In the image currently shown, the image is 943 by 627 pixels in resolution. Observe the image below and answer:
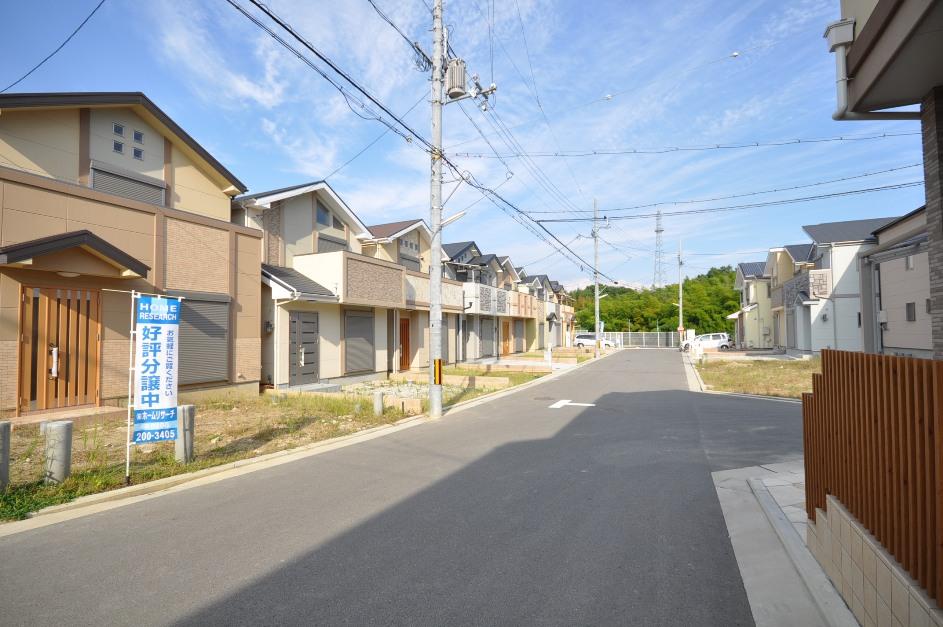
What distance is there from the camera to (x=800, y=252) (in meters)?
33.4

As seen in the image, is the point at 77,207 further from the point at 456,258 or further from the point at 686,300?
the point at 686,300

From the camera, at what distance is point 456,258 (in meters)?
31.2

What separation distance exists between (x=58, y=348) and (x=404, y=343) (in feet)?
48.1

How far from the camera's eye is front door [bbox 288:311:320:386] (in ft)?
53.3

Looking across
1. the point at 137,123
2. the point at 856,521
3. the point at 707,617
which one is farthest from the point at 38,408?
the point at 856,521

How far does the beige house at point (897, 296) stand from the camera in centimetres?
1938

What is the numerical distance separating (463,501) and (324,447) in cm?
390

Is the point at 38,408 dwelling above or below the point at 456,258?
below

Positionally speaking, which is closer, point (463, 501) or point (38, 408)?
point (463, 501)

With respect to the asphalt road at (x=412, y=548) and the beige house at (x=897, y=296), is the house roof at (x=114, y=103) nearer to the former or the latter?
the asphalt road at (x=412, y=548)

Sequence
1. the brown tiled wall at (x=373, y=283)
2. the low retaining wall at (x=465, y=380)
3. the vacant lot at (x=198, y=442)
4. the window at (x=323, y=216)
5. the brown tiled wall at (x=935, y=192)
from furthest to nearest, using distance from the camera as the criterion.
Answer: the window at (x=323, y=216), the low retaining wall at (x=465, y=380), the brown tiled wall at (x=373, y=283), the vacant lot at (x=198, y=442), the brown tiled wall at (x=935, y=192)

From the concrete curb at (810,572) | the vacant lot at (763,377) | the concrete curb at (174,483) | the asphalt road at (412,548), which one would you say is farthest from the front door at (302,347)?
the concrete curb at (810,572)

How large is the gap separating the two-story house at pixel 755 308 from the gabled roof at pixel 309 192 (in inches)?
1388

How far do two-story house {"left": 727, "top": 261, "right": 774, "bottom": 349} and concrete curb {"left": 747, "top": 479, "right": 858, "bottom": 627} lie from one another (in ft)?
137
